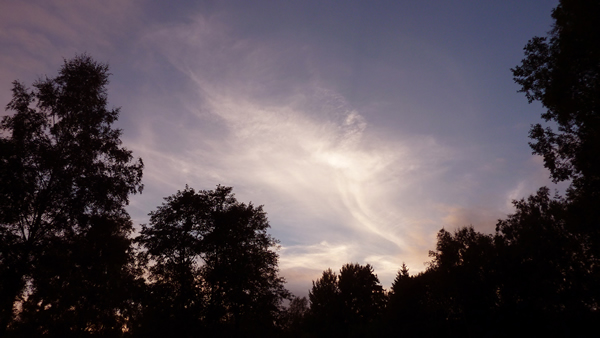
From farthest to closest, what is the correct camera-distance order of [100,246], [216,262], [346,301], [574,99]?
1. [346,301]
2. [216,262]
3. [100,246]
4. [574,99]

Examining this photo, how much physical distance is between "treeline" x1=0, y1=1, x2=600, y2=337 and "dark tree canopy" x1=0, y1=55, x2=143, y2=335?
0.08m

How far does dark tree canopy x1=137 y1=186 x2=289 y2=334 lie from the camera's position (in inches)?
1245

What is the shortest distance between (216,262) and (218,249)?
144cm

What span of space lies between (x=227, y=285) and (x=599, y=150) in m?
30.6

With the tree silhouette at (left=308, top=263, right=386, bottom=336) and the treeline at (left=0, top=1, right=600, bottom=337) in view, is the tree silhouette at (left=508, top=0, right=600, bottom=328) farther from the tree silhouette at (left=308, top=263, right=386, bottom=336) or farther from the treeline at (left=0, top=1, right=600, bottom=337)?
the tree silhouette at (left=308, top=263, right=386, bottom=336)

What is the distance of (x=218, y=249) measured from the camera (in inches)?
1347

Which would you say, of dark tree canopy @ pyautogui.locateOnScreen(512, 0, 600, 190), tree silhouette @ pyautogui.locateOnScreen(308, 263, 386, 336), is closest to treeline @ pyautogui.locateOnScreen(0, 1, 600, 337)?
dark tree canopy @ pyautogui.locateOnScreen(512, 0, 600, 190)

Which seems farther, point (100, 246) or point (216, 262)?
point (216, 262)

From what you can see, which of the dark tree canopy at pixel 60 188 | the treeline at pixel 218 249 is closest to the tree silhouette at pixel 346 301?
the treeline at pixel 218 249

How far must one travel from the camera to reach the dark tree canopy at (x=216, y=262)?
31.6 metres

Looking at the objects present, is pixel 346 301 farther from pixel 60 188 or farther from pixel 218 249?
pixel 60 188

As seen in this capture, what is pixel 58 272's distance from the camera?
62.3ft

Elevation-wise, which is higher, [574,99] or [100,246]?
[574,99]

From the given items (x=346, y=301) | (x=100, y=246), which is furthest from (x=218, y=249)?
(x=346, y=301)
